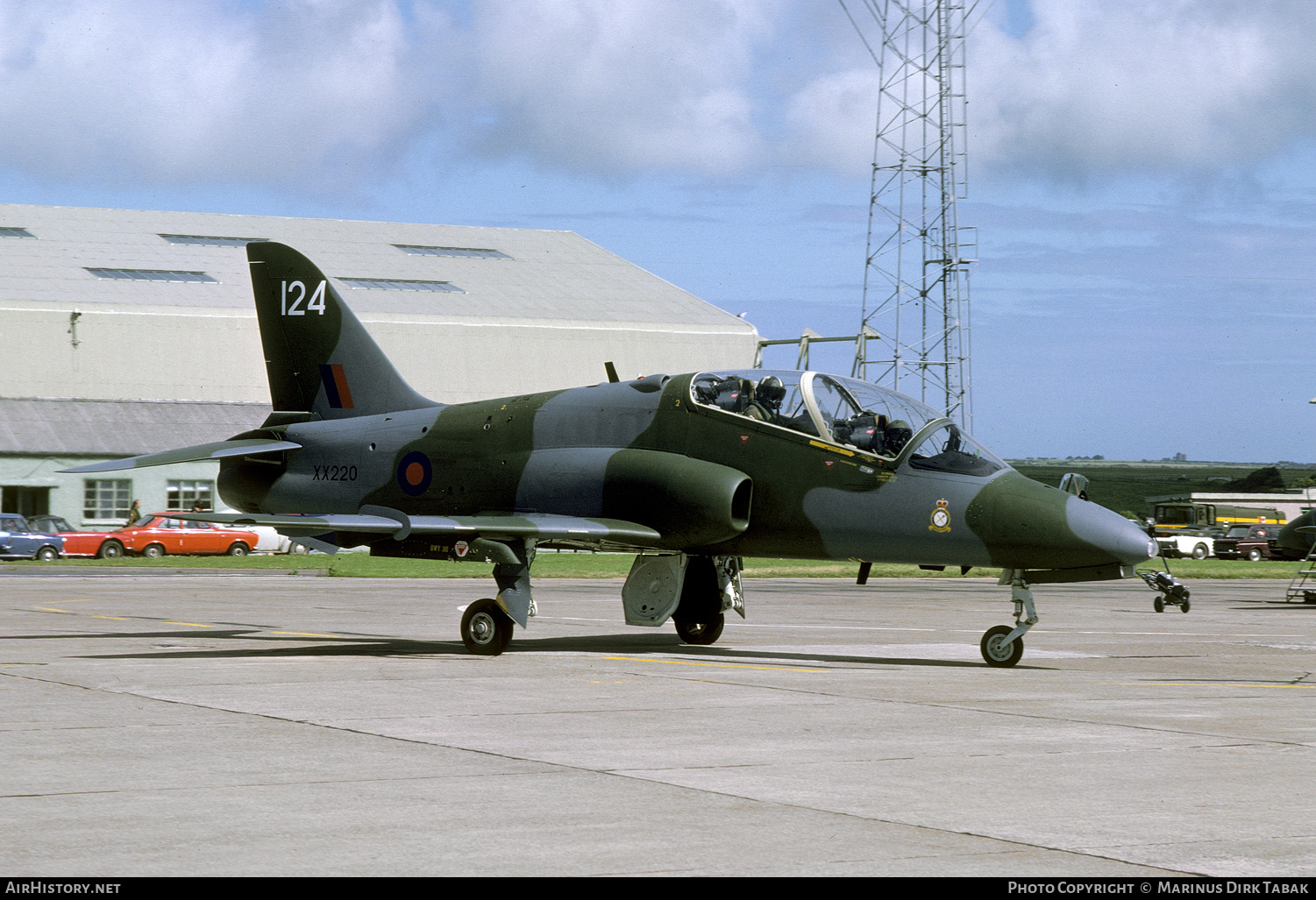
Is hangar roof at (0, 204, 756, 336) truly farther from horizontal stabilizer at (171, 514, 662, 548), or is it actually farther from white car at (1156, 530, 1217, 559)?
horizontal stabilizer at (171, 514, 662, 548)

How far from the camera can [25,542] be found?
4569 centimetres

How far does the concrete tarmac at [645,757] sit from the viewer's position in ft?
20.7

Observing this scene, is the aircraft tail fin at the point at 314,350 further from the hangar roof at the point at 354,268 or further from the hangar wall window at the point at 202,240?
the hangar wall window at the point at 202,240

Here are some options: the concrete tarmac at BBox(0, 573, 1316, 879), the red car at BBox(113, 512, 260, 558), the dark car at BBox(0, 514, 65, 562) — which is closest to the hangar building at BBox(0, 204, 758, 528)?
the red car at BBox(113, 512, 260, 558)

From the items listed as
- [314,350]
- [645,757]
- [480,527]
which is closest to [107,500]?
[314,350]

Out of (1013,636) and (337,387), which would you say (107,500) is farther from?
(1013,636)

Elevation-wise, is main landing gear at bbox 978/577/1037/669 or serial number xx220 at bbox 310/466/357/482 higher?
serial number xx220 at bbox 310/466/357/482

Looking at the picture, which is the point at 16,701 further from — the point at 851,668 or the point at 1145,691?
the point at 1145,691

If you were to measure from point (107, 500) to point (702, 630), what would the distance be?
4443 centimetres

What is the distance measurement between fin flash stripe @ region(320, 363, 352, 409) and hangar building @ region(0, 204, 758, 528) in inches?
1535

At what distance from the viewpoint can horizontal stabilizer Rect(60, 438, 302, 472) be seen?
1734 cm

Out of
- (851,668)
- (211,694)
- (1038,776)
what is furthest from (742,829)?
(851,668)

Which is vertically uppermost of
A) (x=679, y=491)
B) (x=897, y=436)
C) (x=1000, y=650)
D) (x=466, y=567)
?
(x=897, y=436)

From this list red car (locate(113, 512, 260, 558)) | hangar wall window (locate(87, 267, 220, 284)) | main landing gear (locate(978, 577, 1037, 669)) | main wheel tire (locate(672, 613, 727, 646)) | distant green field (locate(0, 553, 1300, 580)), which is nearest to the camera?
main landing gear (locate(978, 577, 1037, 669))
